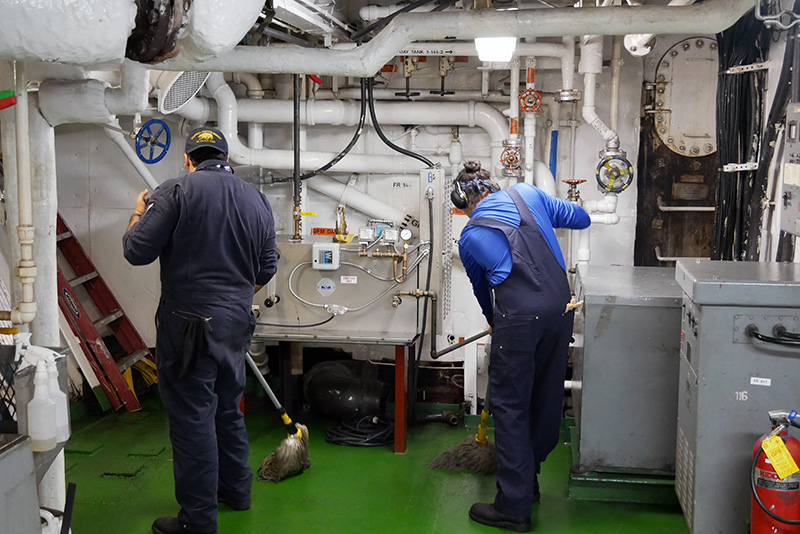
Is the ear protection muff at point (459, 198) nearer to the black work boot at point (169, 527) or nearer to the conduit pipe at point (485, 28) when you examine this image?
the conduit pipe at point (485, 28)

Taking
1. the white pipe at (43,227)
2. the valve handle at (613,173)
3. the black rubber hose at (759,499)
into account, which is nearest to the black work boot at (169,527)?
the white pipe at (43,227)

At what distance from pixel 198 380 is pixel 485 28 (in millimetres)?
1698

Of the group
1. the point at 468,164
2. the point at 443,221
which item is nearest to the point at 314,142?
the point at 443,221

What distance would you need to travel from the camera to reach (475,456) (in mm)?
3924

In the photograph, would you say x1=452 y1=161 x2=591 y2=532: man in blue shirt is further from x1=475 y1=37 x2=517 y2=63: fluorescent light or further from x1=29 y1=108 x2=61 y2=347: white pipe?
x1=29 y1=108 x2=61 y2=347: white pipe

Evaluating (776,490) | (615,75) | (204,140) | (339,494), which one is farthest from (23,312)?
(615,75)

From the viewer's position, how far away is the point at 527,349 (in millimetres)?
3152

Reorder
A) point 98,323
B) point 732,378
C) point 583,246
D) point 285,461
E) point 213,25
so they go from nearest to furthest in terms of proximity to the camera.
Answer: point 213,25, point 732,378, point 285,461, point 583,246, point 98,323

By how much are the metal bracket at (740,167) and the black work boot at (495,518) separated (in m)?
1.87

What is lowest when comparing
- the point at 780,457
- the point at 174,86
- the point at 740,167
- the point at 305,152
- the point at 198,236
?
the point at 780,457

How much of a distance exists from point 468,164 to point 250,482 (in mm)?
1686

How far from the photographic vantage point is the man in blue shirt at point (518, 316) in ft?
10.3

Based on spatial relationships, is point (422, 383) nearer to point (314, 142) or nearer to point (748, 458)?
point (314, 142)

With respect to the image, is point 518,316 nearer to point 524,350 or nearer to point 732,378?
point 524,350
